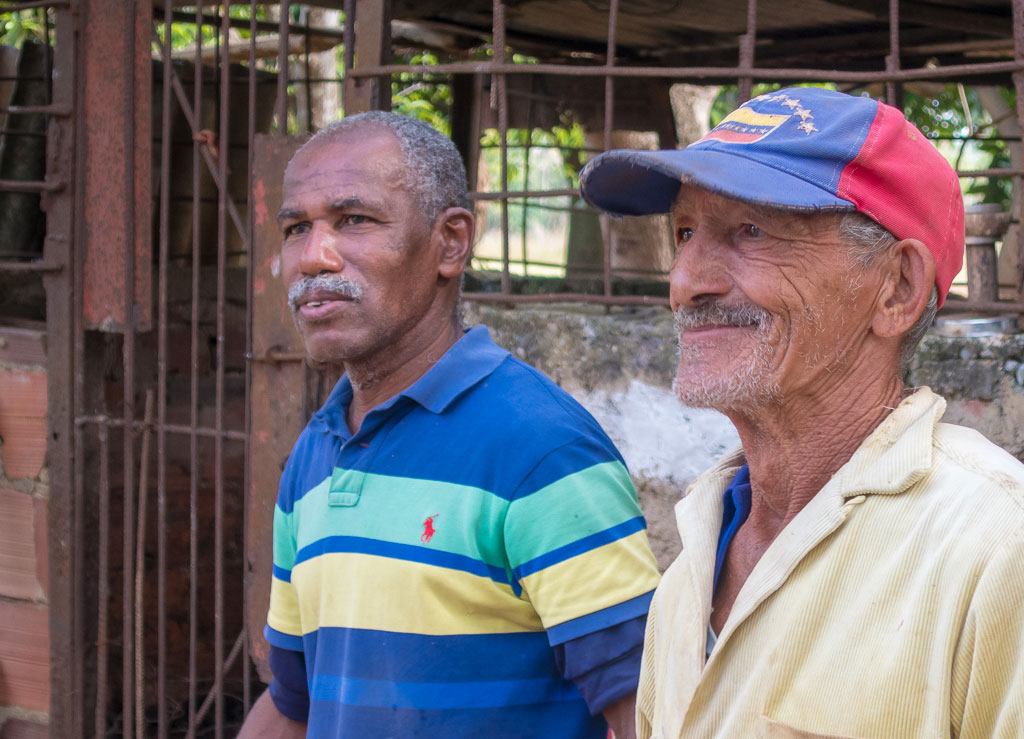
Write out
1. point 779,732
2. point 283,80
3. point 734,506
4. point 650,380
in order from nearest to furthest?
point 779,732
point 734,506
point 650,380
point 283,80

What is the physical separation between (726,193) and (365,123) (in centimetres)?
108

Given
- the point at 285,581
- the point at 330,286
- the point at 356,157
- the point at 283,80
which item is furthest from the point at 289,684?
the point at 283,80

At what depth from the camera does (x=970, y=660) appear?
98 centimetres

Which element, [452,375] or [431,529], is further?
[452,375]

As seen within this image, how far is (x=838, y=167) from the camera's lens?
3.92 ft

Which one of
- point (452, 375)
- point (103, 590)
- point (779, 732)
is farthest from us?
point (103, 590)

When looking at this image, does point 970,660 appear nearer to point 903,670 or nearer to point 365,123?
point 903,670

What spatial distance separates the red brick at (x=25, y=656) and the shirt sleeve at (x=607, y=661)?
2.46 metres

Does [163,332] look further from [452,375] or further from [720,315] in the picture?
[720,315]

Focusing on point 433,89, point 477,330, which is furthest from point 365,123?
point 433,89

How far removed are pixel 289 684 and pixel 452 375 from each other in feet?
2.35

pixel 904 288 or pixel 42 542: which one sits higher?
pixel 904 288

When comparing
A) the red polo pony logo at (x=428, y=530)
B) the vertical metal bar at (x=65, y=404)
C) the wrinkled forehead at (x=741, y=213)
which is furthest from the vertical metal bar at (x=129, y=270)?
the wrinkled forehead at (x=741, y=213)

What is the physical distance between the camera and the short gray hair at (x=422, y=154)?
2059 mm
